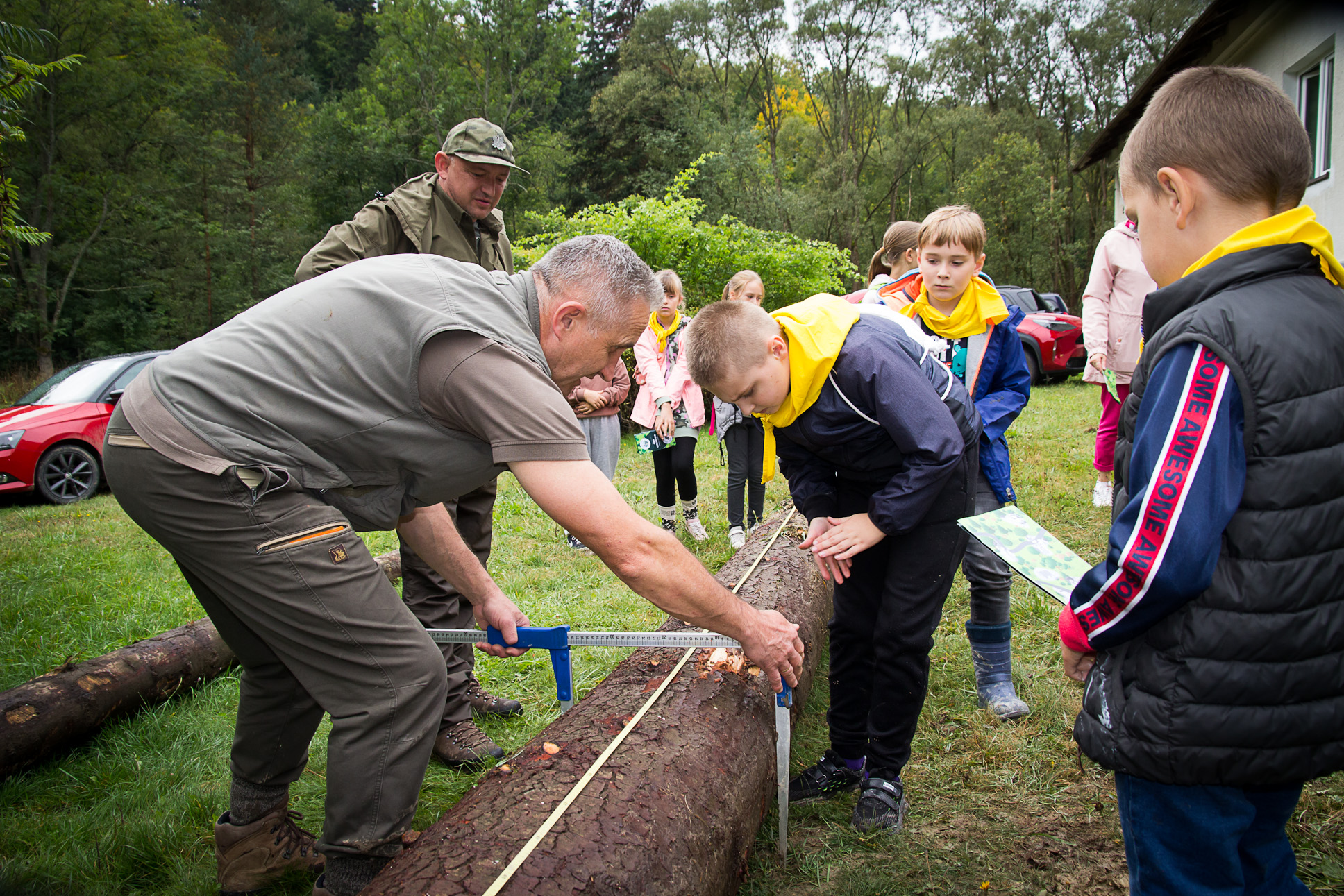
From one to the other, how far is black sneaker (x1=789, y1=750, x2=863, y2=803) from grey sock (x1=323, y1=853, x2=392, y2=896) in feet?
4.40

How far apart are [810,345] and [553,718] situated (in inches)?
78.1

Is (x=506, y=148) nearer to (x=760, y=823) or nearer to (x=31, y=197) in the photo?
(x=760, y=823)

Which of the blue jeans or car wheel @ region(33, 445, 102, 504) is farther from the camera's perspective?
car wheel @ region(33, 445, 102, 504)

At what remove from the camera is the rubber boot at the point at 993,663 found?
314cm

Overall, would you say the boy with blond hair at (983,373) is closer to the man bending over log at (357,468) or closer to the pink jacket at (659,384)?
the man bending over log at (357,468)

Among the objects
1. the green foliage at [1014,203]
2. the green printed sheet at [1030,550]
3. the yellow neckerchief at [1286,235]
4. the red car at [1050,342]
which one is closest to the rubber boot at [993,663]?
the green printed sheet at [1030,550]

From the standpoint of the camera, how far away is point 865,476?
8.16 feet

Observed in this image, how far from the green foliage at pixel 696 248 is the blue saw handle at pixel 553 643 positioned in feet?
31.5

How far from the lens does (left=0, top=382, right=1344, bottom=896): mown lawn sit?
2.28 metres

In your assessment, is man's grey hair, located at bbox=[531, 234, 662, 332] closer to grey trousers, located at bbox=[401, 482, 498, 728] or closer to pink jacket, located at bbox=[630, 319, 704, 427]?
grey trousers, located at bbox=[401, 482, 498, 728]

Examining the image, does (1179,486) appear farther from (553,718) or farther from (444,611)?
(553,718)

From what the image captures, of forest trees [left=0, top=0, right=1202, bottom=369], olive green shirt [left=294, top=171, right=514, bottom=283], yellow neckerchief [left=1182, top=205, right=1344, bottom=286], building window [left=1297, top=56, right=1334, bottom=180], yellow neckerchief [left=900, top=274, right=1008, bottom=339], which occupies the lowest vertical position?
yellow neckerchief [left=900, top=274, right=1008, bottom=339]

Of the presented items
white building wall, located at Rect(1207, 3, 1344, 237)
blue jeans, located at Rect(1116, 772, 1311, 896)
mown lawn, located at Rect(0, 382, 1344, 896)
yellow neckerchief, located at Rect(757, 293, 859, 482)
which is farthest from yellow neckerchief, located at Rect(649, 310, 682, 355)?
white building wall, located at Rect(1207, 3, 1344, 237)

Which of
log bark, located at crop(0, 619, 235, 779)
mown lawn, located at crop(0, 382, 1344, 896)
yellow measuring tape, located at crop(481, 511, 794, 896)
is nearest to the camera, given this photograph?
yellow measuring tape, located at crop(481, 511, 794, 896)
